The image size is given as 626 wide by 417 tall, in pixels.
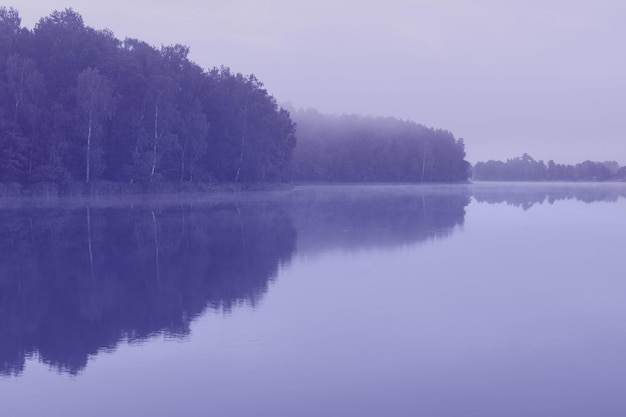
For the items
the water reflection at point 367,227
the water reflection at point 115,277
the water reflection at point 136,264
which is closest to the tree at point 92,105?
the water reflection at point 136,264

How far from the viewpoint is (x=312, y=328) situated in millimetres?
9992

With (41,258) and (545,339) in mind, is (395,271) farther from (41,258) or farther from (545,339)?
(41,258)

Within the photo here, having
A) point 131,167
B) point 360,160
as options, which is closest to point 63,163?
point 131,167

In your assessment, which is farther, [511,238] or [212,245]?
[511,238]

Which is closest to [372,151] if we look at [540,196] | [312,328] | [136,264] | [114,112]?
[540,196]

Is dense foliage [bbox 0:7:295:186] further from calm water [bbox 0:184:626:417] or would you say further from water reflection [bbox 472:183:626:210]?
calm water [bbox 0:184:626:417]

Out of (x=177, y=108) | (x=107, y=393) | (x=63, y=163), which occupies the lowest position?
(x=107, y=393)

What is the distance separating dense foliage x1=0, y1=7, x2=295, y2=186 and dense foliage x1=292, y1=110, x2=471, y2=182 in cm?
3695

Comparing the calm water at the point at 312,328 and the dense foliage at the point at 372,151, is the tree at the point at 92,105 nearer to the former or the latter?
the calm water at the point at 312,328

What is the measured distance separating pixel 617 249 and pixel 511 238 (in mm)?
3736

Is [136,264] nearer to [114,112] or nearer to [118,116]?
[114,112]

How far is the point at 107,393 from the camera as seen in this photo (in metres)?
7.36

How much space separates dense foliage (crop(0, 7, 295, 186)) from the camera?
43.6 m

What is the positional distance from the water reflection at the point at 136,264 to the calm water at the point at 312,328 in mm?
64
